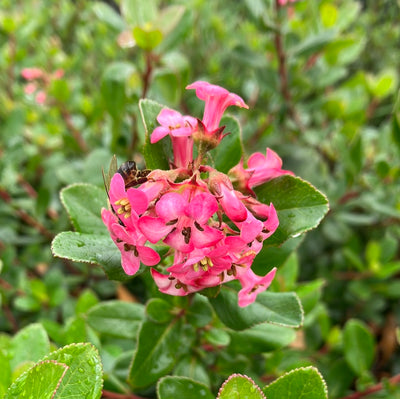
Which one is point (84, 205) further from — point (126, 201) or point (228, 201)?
point (228, 201)

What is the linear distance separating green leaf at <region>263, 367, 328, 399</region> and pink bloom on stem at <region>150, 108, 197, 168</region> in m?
0.38

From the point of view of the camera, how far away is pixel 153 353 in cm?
87

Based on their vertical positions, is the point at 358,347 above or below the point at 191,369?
below

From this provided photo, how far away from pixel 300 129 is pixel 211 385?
3.93 feet

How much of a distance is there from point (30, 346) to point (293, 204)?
1.97 ft

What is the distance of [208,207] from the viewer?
0.60 meters

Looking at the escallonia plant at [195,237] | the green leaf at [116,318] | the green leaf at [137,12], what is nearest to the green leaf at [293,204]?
the escallonia plant at [195,237]

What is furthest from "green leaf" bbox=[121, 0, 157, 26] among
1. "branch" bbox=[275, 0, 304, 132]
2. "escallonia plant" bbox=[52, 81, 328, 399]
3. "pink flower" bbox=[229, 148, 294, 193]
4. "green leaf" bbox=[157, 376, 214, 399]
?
"green leaf" bbox=[157, 376, 214, 399]

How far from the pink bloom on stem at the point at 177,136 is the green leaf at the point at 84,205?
0.19 meters

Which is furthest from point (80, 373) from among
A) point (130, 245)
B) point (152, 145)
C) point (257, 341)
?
point (257, 341)

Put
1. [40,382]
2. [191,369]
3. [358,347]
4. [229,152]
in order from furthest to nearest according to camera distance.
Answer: [358,347] < [191,369] < [229,152] < [40,382]

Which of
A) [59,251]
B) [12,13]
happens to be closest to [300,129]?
[59,251]

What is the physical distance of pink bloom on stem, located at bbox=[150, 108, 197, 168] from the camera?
0.71 m

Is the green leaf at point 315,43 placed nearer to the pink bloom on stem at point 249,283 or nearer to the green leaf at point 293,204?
the green leaf at point 293,204
